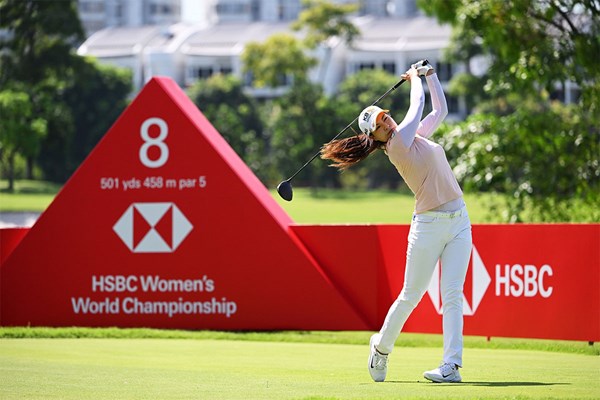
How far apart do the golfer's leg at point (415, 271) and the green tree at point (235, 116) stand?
209 feet

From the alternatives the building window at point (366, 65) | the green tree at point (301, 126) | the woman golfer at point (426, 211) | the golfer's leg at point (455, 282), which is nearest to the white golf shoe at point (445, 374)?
the woman golfer at point (426, 211)

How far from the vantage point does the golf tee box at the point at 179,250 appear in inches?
614

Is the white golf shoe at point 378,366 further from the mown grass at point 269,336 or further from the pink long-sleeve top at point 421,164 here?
the mown grass at point 269,336

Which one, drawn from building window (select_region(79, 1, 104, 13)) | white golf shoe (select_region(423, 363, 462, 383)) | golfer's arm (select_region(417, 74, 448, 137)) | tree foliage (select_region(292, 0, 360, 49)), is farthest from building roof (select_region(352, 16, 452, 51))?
white golf shoe (select_region(423, 363, 462, 383))

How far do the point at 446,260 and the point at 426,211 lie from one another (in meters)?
0.39

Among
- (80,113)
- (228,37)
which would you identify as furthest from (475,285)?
(228,37)

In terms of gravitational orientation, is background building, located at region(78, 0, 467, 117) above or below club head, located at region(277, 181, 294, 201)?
below

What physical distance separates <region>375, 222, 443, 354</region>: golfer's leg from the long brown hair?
2.08 feet

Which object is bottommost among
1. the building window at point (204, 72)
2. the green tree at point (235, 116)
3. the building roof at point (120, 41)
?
the building window at point (204, 72)

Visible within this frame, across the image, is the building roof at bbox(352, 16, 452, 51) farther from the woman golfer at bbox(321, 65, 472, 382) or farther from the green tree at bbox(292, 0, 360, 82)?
the woman golfer at bbox(321, 65, 472, 382)

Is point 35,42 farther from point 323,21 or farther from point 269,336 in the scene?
point 269,336

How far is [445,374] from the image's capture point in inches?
348

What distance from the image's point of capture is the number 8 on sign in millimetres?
16219

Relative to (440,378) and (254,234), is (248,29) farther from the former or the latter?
(440,378)
